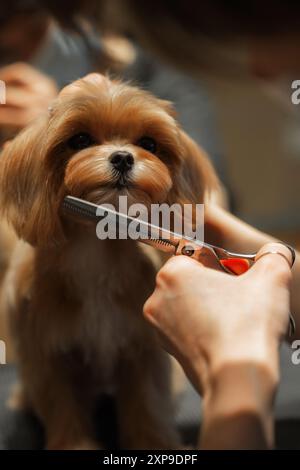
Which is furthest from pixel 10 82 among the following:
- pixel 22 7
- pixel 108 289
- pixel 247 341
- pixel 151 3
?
pixel 247 341

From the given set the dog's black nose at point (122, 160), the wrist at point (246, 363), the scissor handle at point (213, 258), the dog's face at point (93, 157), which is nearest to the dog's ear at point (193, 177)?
the dog's face at point (93, 157)

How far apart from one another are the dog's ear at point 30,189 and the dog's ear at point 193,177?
7.6 inches

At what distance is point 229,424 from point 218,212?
1.75ft

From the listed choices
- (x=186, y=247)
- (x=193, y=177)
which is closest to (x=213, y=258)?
(x=186, y=247)

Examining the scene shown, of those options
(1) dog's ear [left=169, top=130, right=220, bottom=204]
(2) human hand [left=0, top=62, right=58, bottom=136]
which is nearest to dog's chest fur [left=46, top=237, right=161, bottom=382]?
(1) dog's ear [left=169, top=130, right=220, bottom=204]

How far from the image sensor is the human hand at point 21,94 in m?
0.95

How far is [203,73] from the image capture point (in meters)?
0.56

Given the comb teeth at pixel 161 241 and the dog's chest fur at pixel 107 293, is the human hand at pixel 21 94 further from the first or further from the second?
the comb teeth at pixel 161 241

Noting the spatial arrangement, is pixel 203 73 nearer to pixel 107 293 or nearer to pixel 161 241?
pixel 161 241

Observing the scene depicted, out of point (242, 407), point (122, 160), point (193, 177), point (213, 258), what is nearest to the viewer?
point (242, 407)

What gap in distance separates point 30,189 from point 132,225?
0.24 metres

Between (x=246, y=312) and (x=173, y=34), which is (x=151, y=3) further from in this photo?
(x=246, y=312)

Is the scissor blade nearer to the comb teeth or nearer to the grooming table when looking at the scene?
the comb teeth

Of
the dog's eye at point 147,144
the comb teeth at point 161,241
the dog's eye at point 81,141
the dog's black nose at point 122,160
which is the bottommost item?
the comb teeth at point 161,241
